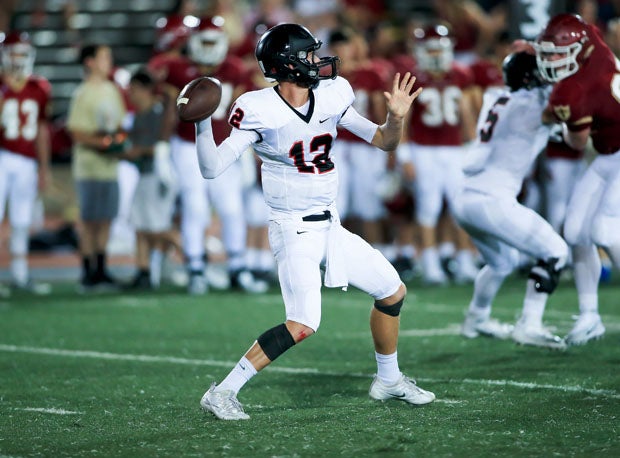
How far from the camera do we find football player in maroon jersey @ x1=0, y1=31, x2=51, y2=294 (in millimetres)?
9820

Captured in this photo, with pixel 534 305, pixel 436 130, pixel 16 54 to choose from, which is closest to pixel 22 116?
pixel 16 54

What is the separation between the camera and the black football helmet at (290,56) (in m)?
4.89

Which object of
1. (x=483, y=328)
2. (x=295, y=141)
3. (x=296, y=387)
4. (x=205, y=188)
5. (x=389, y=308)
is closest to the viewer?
(x=295, y=141)

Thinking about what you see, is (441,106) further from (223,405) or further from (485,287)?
(223,405)

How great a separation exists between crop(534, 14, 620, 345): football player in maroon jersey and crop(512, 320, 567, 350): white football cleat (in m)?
0.19

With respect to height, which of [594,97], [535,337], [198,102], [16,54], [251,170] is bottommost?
[535,337]

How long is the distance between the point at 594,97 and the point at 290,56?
1.88m

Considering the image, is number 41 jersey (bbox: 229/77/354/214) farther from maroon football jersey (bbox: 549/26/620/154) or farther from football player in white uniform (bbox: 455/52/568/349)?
football player in white uniform (bbox: 455/52/568/349)

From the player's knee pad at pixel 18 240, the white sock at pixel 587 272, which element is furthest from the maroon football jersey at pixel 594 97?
the player's knee pad at pixel 18 240

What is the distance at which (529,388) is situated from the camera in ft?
17.4

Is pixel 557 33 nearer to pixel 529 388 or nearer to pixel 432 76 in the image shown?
pixel 529 388

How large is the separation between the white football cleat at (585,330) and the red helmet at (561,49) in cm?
135

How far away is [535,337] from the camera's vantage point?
6324mm

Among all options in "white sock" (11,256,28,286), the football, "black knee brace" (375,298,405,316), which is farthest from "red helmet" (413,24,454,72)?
the football
